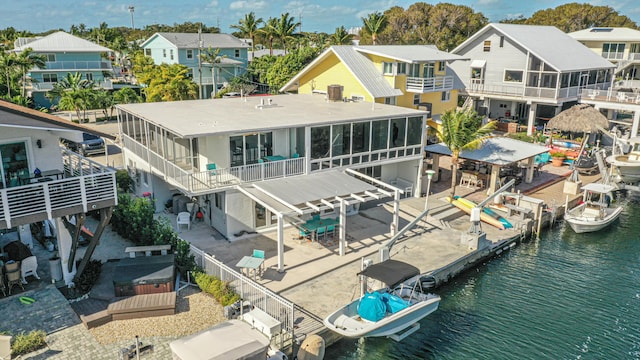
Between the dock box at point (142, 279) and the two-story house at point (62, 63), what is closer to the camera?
the dock box at point (142, 279)

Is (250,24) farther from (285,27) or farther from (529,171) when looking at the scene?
(529,171)

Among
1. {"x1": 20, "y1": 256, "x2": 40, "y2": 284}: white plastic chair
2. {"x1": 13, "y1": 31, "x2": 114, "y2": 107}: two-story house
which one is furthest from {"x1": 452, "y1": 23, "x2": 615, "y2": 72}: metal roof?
{"x1": 13, "y1": 31, "x2": 114, "y2": 107}: two-story house

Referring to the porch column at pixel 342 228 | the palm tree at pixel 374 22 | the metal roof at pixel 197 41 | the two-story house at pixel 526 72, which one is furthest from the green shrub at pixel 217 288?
the metal roof at pixel 197 41

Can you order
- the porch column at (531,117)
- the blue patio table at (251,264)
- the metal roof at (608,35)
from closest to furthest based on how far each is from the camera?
1. the blue patio table at (251,264)
2. the porch column at (531,117)
3. the metal roof at (608,35)

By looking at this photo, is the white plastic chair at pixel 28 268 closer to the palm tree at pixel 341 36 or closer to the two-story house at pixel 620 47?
the palm tree at pixel 341 36

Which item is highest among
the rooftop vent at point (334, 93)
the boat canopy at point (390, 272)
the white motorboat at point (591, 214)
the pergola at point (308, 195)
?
the rooftop vent at point (334, 93)

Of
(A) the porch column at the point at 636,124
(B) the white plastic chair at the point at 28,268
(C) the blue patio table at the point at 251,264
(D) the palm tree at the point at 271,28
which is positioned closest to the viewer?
(B) the white plastic chair at the point at 28,268

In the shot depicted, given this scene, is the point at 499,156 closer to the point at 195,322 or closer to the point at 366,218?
the point at 366,218

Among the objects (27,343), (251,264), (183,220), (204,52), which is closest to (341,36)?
(204,52)
